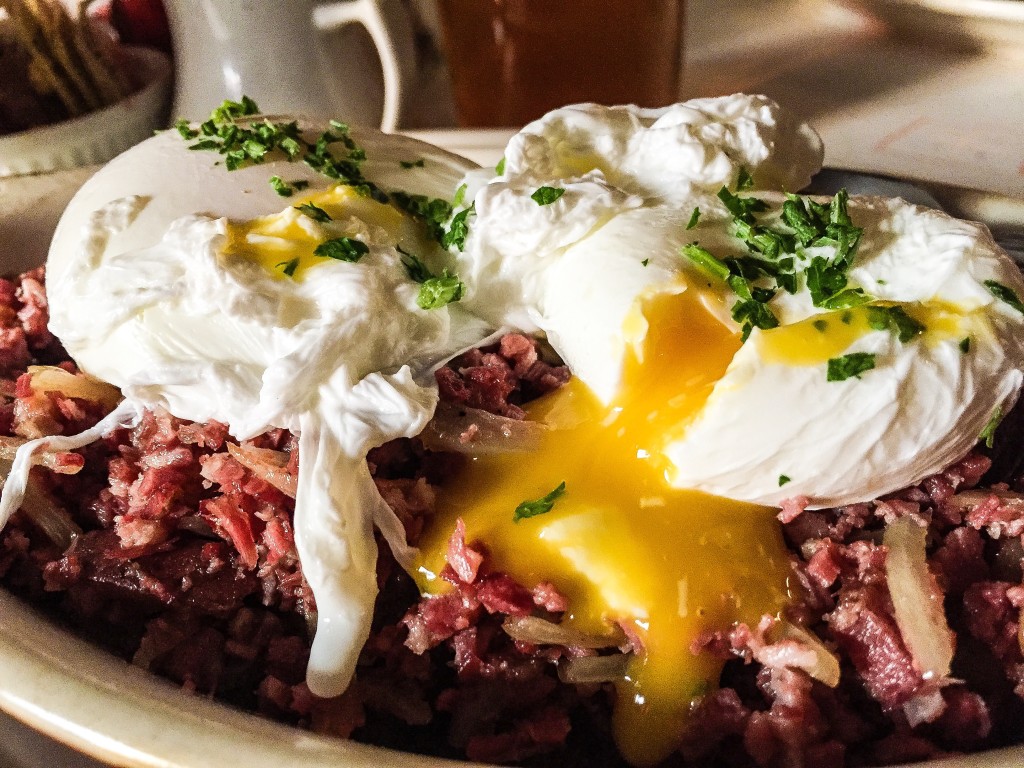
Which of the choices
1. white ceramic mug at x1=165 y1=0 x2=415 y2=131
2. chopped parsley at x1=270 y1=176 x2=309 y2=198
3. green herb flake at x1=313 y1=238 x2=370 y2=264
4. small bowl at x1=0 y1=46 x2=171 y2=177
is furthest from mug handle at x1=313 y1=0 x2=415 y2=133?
green herb flake at x1=313 y1=238 x2=370 y2=264

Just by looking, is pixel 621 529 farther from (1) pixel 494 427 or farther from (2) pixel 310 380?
(2) pixel 310 380

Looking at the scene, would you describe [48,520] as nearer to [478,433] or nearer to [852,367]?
[478,433]

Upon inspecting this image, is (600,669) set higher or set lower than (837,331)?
lower

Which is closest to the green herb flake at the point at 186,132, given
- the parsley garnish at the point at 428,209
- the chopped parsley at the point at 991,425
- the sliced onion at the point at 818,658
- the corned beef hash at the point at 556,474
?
the corned beef hash at the point at 556,474

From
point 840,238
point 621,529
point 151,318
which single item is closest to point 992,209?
point 840,238

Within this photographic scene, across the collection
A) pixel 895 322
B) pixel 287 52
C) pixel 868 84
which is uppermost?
pixel 287 52

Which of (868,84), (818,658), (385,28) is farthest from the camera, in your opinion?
(868,84)

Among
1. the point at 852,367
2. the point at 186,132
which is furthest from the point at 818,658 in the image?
the point at 186,132

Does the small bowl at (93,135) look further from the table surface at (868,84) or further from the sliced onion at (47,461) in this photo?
the sliced onion at (47,461)
